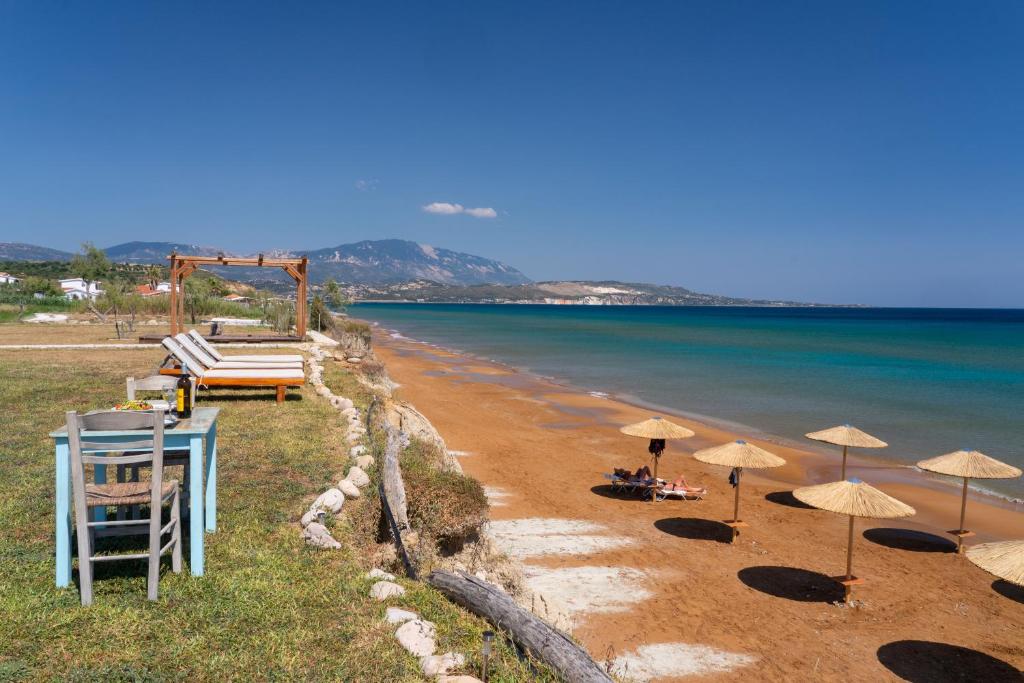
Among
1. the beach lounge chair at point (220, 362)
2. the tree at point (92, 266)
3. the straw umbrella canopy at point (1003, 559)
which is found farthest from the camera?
the tree at point (92, 266)

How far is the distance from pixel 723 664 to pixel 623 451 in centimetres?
877

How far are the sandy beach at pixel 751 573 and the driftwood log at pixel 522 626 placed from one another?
2087 millimetres

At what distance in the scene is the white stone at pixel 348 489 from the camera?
661cm

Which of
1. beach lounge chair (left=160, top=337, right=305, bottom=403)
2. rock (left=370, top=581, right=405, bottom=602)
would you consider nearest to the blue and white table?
rock (left=370, top=581, right=405, bottom=602)

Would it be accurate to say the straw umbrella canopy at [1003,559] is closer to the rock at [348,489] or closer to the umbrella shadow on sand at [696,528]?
the umbrella shadow on sand at [696,528]

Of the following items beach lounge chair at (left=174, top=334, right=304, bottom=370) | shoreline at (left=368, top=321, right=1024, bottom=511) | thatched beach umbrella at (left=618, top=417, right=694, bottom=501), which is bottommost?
shoreline at (left=368, top=321, right=1024, bottom=511)

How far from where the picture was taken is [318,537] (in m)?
5.57

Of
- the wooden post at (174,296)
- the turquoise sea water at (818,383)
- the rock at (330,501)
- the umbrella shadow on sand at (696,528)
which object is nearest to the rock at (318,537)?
A: the rock at (330,501)

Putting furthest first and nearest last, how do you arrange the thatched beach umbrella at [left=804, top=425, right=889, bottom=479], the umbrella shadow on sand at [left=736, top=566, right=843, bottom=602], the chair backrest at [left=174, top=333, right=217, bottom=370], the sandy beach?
1. the chair backrest at [left=174, top=333, right=217, bottom=370]
2. the thatched beach umbrella at [left=804, top=425, right=889, bottom=479]
3. the umbrella shadow on sand at [left=736, top=566, right=843, bottom=602]
4. the sandy beach

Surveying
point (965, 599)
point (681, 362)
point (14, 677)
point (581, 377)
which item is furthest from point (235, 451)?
point (681, 362)

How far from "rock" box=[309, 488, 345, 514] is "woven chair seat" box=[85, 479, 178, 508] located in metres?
1.77

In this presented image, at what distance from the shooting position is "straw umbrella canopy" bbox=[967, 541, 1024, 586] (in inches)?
218

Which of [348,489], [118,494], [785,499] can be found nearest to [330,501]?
[348,489]

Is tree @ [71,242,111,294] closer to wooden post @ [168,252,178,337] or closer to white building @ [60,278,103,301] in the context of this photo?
white building @ [60,278,103,301]
